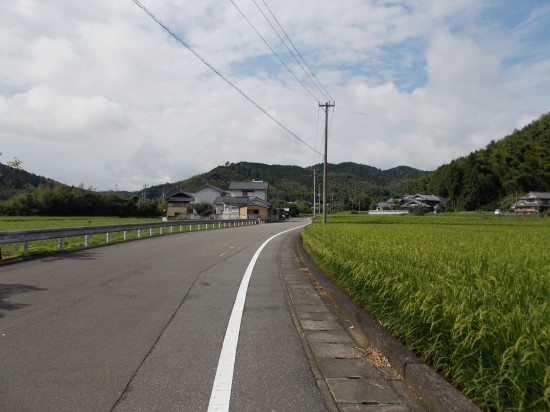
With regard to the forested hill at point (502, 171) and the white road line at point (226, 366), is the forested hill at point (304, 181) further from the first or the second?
the white road line at point (226, 366)

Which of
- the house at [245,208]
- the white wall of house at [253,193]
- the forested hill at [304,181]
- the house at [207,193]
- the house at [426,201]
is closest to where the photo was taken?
the house at [245,208]

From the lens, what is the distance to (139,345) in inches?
182

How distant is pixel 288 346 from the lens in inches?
188

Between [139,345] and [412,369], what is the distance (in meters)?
2.92

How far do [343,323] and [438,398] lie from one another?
2.89 meters

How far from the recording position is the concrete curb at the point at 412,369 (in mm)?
2990

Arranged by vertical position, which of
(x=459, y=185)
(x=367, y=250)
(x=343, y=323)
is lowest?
(x=343, y=323)

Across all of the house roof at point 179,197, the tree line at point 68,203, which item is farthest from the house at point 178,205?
the tree line at point 68,203

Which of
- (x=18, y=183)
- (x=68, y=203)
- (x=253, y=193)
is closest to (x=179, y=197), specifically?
(x=253, y=193)

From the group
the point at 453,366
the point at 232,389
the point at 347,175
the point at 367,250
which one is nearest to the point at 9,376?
the point at 232,389

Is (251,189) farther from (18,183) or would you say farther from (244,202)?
(18,183)

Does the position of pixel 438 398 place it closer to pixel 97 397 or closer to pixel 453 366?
pixel 453 366

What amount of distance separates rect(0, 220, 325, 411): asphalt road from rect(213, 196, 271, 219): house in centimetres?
6705

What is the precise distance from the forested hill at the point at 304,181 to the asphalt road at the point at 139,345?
121 m
